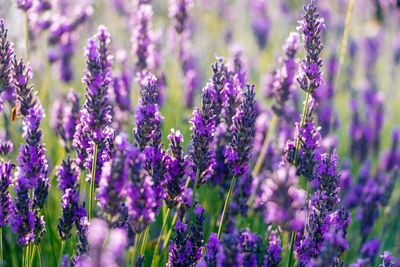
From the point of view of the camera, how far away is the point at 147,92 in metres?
2.05

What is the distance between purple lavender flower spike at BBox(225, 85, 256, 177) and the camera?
81.4 inches

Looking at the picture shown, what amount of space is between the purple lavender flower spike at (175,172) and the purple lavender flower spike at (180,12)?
2261 mm

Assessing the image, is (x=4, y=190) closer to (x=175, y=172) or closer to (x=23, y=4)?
(x=175, y=172)

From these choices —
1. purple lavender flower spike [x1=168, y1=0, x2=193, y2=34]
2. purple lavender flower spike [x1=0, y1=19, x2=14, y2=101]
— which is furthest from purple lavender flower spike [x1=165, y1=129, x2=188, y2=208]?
purple lavender flower spike [x1=168, y1=0, x2=193, y2=34]

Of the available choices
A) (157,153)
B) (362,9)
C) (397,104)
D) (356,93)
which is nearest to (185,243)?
(157,153)

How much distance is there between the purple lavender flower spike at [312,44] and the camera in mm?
2135

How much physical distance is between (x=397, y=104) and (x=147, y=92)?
627cm

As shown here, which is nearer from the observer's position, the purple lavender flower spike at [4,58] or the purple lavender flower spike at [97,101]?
the purple lavender flower spike at [97,101]

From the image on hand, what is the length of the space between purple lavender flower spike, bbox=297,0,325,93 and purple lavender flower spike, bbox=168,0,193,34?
1.99m

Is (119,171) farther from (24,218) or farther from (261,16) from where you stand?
(261,16)

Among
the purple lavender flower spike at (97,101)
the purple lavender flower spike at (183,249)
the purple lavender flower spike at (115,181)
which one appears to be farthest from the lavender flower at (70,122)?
the purple lavender flower spike at (115,181)

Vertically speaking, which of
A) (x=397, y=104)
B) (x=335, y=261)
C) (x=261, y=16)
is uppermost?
(x=261, y=16)

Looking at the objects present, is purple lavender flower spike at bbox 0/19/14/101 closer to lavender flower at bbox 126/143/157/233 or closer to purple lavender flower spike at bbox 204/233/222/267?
lavender flower at bbox 126/143/157/233

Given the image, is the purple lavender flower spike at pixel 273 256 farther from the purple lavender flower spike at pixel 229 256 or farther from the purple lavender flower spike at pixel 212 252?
the purple lavender flower spike at pixel 229 256
